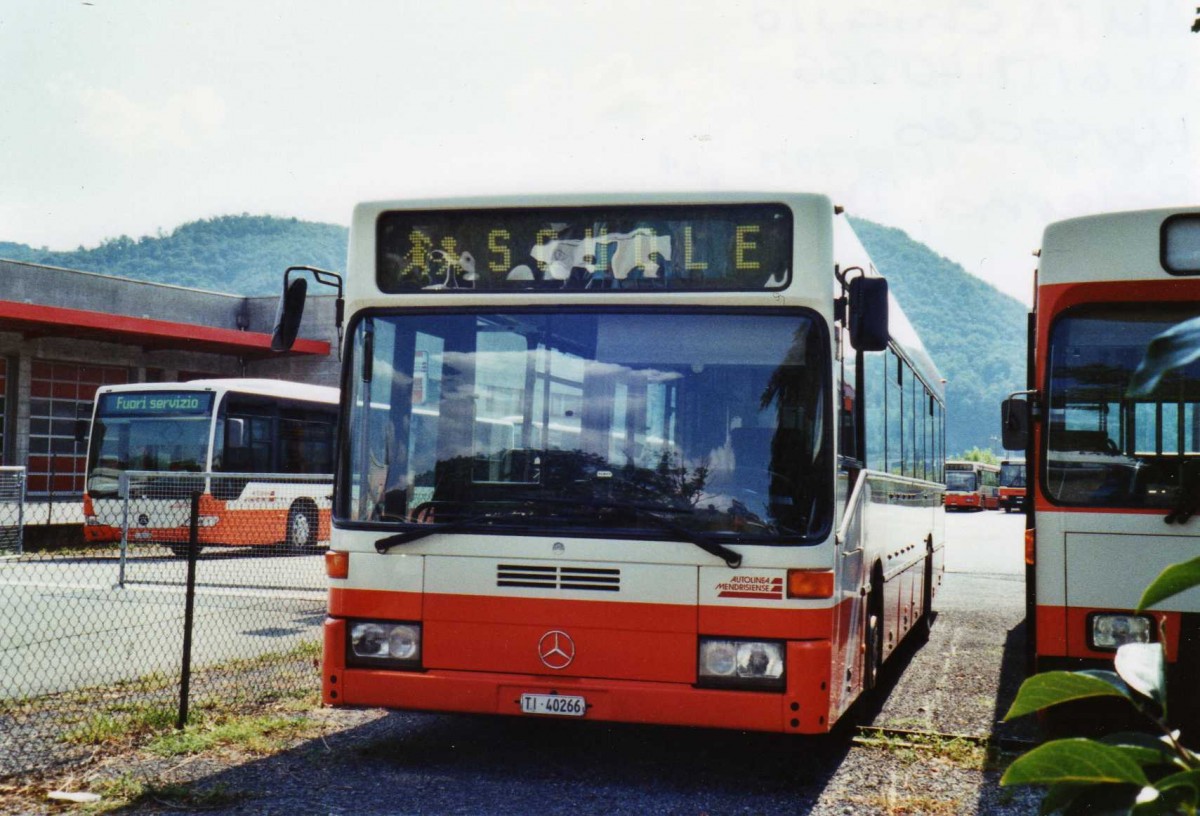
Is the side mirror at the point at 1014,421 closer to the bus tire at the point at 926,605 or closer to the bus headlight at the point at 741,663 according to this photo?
the bus headlight at the point at 741,663

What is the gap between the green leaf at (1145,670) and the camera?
46.6 inches

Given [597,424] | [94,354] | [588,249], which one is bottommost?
[597,424]

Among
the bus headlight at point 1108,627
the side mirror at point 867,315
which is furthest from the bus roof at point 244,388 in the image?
the bus headlight at point 1108,627

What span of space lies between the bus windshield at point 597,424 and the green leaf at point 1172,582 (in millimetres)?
4764

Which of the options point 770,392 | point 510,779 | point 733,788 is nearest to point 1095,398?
point 770,392

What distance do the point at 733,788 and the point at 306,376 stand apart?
38283 mm

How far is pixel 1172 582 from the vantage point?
1.14 metres

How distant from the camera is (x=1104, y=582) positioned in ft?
21.3

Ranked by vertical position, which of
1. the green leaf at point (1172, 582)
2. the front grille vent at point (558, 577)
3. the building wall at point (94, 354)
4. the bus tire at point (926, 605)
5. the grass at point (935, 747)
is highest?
the building wall at point (94, 354)

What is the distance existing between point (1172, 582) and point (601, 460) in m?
4.99

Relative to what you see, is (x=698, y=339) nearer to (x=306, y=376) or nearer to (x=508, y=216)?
(x=508, y=216)

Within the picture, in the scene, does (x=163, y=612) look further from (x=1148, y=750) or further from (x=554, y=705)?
(x=1148, y=750)

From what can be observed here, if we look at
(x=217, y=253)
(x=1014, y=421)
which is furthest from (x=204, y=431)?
(x=217, y=253)

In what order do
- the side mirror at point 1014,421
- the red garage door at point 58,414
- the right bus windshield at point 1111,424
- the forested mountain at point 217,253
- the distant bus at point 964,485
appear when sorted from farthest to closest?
the forested mountain at point 217,253 → the distant bus at point 964,485 → the red garage door at point 58,414 → the side mirror at point 1014,421 → the right bus windshield at point 1111,424
